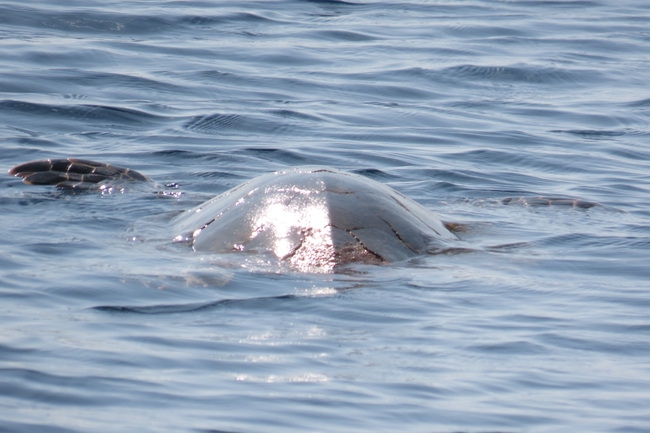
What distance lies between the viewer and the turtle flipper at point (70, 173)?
8.22 m

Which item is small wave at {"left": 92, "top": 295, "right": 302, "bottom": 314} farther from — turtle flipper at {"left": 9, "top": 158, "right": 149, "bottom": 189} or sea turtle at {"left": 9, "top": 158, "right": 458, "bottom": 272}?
turtle flipper at {"left": 9, "top": 158, "right": 149, "bottom": 189}

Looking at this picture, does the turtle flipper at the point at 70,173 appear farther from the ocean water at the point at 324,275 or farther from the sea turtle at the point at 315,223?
the sea turtle at the point at 315,223

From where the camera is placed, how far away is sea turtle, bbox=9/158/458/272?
602 cm

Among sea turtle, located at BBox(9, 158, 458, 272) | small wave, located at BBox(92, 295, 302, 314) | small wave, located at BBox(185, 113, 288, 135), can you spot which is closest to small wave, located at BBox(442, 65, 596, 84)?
small wave, located at BBox(185, 113, 288, 135)

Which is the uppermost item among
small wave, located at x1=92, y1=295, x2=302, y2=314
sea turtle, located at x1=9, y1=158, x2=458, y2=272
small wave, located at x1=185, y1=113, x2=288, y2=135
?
sea turtle, located at x1=9, y1=158, x2=458, y2=272

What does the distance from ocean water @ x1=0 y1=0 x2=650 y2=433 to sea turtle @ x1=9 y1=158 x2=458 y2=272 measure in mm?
193

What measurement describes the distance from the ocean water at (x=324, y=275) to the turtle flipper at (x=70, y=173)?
0.49 feet

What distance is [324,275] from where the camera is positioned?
574 centimetres

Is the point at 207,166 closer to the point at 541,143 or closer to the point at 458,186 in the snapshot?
the point at 458,186

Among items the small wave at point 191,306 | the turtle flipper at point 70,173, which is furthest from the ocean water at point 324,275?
the turtle flipper at point 70,173

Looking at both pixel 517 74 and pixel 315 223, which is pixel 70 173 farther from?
pixel 517 74

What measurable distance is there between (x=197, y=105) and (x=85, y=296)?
22.6 ft

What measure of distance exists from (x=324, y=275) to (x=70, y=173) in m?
3.38

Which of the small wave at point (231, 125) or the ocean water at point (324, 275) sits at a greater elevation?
the ocean water at point (324, 275)
